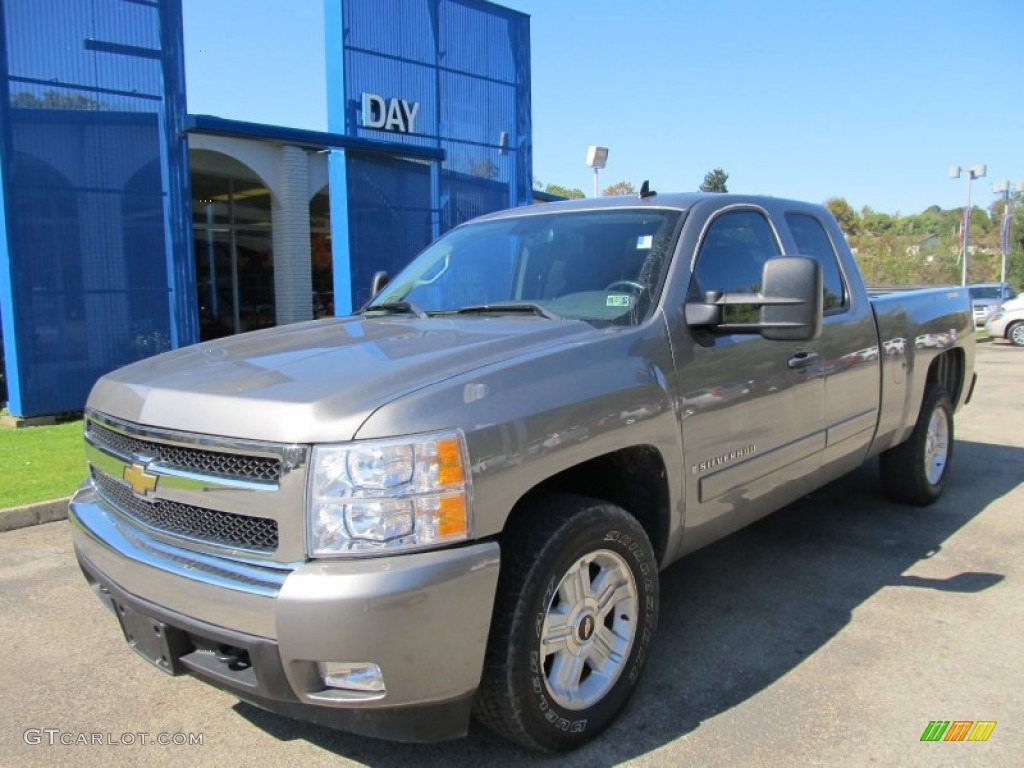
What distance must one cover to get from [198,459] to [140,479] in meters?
0.30

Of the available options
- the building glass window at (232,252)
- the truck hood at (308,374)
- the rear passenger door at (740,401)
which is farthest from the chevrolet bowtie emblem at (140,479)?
the building glass window at (232,252)

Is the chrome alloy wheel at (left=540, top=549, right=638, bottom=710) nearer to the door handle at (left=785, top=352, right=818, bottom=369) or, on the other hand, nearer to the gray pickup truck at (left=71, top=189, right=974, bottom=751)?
the gray pickup truck at (left=71, top=189, right=974, bottom=751)

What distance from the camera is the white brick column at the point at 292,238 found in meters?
16.0

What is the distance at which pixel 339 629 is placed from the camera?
221 centimetres

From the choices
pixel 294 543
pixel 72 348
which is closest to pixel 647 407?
pixel 294 543

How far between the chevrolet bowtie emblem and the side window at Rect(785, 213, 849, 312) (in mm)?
3257

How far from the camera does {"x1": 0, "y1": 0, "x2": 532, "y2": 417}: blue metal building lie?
29.0ft

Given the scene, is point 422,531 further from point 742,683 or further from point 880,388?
point 880,388

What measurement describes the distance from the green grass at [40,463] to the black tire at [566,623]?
4.39 meters

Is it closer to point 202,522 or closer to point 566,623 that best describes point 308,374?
point 202,522

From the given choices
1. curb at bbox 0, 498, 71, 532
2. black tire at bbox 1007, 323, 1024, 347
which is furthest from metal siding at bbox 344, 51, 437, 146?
black tire at bbox 1007, 323, 1024, 347

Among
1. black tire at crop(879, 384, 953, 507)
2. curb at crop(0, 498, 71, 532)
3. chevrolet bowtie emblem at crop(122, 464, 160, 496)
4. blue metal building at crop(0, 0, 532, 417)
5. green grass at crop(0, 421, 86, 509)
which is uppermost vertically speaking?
blue metal building at crop(0, 0, 532, 417)

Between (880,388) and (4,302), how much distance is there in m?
8.54

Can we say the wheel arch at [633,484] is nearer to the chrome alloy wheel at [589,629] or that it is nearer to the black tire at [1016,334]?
the chrome alloy wheel at [589,629]
